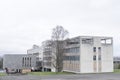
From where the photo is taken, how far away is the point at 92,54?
65438 mm

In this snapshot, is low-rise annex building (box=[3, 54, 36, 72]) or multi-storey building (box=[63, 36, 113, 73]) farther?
low-rise annex building (box=[3, 54, 36, 72])

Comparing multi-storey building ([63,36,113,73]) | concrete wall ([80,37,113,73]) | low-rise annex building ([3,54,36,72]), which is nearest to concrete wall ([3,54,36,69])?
low-rise annex building ([3,54,36,72])

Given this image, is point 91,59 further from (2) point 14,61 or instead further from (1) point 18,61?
(2) point 14,61

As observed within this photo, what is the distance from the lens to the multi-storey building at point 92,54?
213ft

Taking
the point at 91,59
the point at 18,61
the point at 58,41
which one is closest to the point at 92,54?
the point at 91,59

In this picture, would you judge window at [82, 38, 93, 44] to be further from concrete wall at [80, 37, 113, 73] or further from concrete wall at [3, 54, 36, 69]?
concrete wall at [3, 54, 36, 69]

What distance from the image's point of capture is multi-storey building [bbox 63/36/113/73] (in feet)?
213

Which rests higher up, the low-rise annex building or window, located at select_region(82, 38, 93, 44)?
window, located at select_region(82, 38, 93, 44)

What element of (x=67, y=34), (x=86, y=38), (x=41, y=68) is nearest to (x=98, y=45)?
(x=86, y=38)

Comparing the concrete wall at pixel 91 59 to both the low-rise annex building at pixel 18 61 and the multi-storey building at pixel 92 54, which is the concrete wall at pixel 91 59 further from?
the low-rise annex building at pixel 18 61

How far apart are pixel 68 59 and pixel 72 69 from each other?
477 cm

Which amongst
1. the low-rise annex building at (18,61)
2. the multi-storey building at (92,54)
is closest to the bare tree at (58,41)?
the multi-storey building at (92,54)

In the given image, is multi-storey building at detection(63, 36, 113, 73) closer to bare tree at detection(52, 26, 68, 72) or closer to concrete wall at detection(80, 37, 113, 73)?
concrete wall at detection(80, 37, 113, 73)

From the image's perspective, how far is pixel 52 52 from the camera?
6925cm
